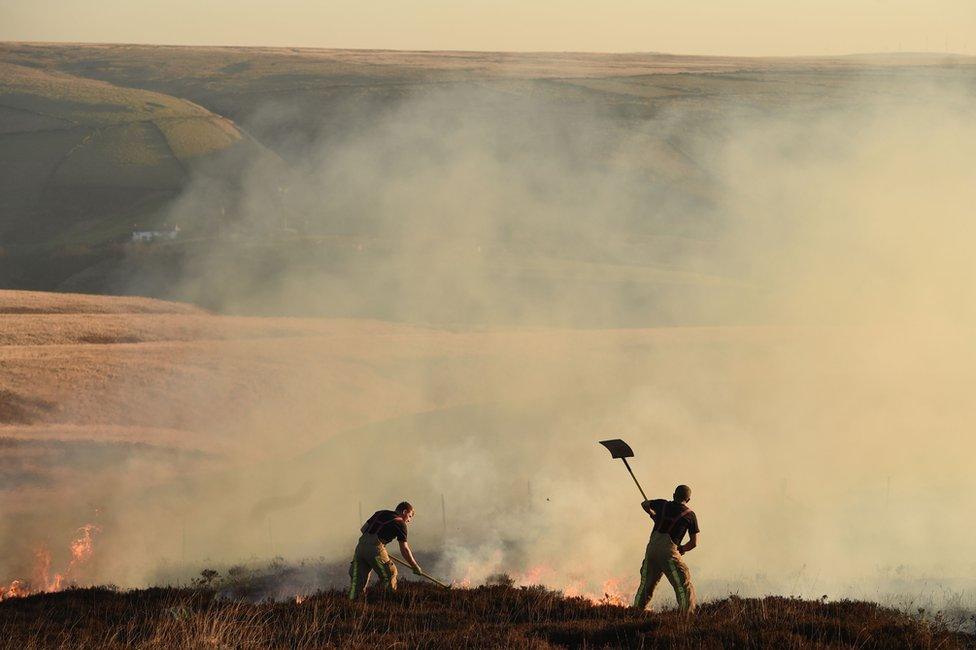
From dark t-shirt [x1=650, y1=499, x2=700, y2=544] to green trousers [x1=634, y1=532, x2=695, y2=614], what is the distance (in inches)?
3.4

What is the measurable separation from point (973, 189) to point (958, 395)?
146ft

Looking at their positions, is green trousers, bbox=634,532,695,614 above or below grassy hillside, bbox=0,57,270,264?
below

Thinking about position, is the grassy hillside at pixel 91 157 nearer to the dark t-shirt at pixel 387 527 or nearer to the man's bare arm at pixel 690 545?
the dark t-shirt at pixel 387 527

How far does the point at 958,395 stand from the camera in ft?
141

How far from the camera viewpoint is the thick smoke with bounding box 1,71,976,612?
95.7 ft

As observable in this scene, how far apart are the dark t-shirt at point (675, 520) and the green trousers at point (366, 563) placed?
A: 3.79m

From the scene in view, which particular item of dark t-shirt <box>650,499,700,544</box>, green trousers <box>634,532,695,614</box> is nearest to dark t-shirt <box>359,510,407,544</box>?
green trousers <box>634,532,695,614</box>

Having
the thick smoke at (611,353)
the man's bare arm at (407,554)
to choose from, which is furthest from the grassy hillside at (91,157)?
the man's bare arm at (407,554)

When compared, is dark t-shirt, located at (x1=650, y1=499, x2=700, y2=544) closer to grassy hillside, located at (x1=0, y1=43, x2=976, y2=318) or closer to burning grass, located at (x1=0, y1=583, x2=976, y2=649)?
burning grass, located at (x1=0, y1=583, x2=976, y2=649)

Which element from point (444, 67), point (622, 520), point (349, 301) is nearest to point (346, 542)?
point (622, 520)

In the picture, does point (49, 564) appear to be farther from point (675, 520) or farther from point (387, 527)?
point (675, 520)

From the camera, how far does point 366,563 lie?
48.8ft

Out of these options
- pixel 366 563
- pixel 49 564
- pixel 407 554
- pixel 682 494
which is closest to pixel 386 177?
pixel 49 564

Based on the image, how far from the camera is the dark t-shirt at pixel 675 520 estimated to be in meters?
13.6
